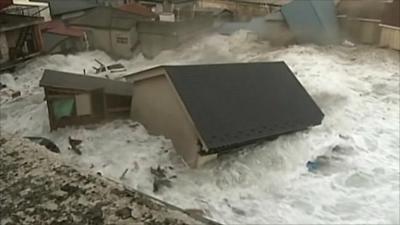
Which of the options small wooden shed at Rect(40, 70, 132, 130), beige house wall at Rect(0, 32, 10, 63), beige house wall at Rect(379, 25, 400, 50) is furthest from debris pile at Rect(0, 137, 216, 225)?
beige house wall at Rect(379, 25, 400, 50)

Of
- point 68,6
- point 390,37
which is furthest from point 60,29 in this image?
point 390,37

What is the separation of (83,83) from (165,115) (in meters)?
0.86

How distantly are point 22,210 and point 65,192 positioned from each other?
0.18ft

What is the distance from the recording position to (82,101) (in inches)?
136

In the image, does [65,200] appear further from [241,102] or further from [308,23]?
[308,23]

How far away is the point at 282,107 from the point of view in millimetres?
3330

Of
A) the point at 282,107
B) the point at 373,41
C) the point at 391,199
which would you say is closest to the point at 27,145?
the point at 391,199

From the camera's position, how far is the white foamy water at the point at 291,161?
2.59m

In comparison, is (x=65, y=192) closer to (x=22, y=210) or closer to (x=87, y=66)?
(x=22, y=210)

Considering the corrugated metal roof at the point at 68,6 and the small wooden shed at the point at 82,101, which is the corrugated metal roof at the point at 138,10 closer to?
the corrugated metal roof at the point at 68,6

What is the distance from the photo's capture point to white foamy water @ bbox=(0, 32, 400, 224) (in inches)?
102

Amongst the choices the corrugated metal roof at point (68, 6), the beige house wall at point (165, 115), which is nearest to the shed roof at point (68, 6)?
the corrugated metal roof at point (68, 6)

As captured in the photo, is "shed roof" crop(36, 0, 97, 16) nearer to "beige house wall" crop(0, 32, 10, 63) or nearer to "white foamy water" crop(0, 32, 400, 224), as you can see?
"beige house wall" crop(0, 32, 10, 63)

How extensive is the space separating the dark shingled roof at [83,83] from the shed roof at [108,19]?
2.18 metres
